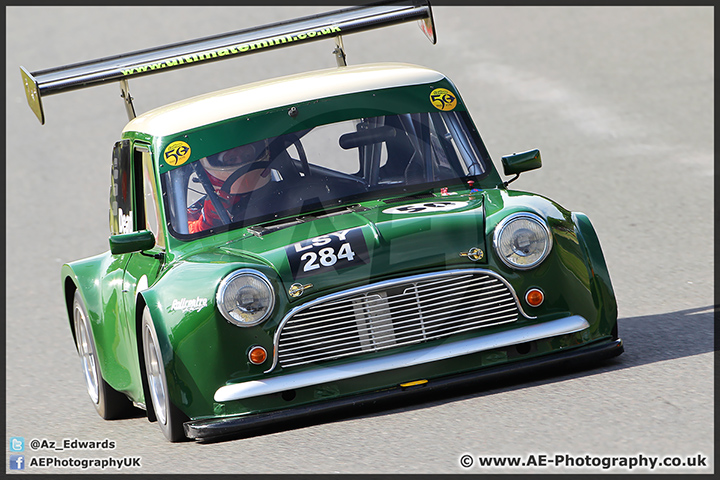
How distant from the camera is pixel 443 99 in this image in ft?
21.2

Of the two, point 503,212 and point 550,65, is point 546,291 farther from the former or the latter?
point 550,65

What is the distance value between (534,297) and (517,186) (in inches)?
294

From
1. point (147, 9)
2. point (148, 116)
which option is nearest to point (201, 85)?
point (147, 9)

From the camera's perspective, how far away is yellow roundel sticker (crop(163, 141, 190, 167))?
607cm

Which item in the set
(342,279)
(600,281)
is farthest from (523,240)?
(342,279)

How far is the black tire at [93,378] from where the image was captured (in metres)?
6.66

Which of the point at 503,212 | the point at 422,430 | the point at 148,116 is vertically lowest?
the point at 422,430

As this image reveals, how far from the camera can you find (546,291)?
5328 mm

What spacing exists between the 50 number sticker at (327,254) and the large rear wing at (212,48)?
191 centimetres

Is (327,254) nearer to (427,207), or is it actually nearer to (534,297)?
(427,207)

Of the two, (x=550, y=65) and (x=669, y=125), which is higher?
(x=550, y=65)

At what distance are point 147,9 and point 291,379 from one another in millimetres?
20012

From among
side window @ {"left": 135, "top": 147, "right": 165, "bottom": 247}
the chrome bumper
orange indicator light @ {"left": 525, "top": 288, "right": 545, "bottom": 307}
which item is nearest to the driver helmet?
side window @ {"left": 135, "top": 147, "right": 165, "bottom": 247}

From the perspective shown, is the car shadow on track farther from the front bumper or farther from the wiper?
the wiper
